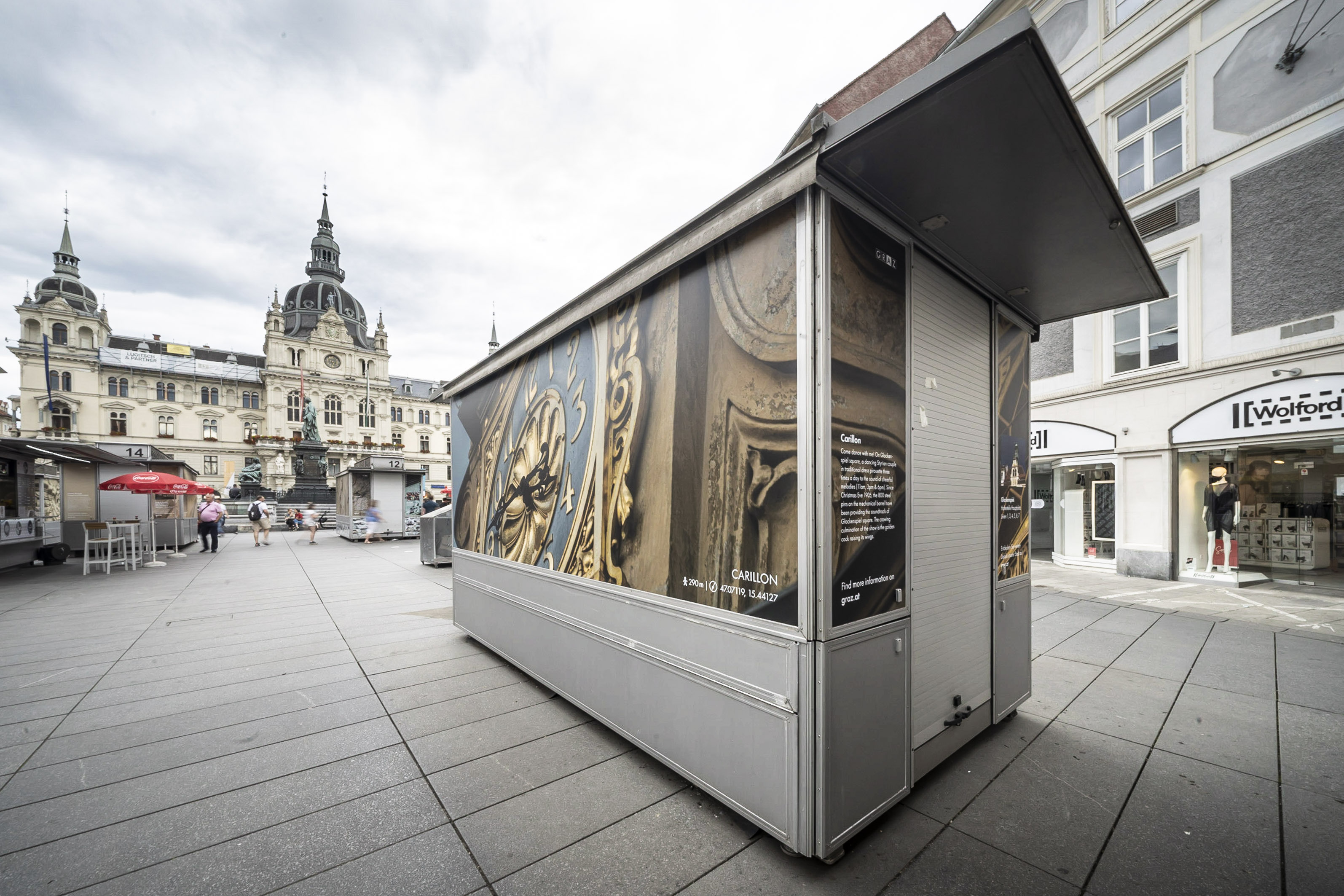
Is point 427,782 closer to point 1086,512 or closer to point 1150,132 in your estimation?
point 1086,512

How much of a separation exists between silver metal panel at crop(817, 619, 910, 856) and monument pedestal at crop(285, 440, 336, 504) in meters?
33.2

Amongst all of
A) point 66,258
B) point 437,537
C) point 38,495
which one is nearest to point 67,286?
point 66,258

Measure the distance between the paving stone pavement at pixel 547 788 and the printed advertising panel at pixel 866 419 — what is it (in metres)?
1.26

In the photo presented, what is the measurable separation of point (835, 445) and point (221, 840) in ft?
11.7

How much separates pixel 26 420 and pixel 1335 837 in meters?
83.7

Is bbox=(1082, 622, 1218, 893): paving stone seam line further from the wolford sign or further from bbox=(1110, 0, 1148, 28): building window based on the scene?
bbox=(1110, 0, 1148, 28): building window

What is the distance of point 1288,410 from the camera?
8.44 metres

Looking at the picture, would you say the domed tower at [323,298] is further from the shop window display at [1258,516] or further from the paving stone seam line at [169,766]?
the shop window display at [1258,516]

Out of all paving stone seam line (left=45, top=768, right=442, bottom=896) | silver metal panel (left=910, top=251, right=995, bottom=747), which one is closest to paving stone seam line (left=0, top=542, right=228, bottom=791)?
paving stone seam line (left=45, top=768, right=442, bottom=896)

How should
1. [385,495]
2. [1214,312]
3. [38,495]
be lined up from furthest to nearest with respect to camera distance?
[385,495], [38,495], [1214,312]

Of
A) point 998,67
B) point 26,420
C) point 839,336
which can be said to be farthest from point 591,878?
point 26,420

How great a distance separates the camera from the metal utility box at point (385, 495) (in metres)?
19.2

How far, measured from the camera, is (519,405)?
4.98 meters

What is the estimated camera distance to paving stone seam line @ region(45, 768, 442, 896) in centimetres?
232
